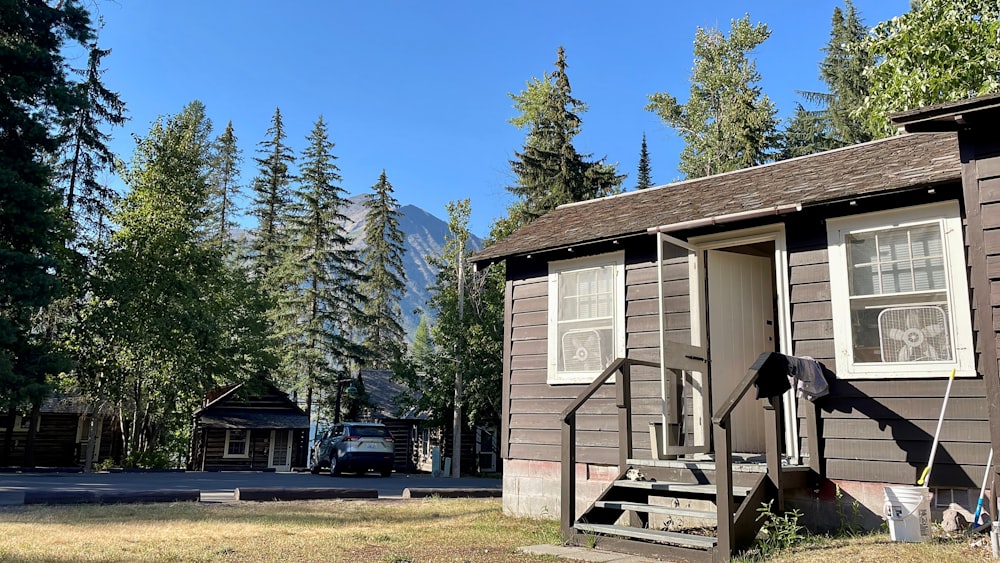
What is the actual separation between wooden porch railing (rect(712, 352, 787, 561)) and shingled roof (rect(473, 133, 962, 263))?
7.04 ft

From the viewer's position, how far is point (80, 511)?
9.13 metres

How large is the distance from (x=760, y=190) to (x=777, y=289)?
1462 mm

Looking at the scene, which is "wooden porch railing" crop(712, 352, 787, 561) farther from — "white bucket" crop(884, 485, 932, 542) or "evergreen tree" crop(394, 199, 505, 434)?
"evergreen tree" crop(394, 199, 505, 434)

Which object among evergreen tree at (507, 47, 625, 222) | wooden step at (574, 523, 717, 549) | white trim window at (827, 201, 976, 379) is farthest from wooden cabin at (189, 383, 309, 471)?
white trim window at (827, 201, 976, 379)

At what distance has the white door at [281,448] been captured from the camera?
3125cm

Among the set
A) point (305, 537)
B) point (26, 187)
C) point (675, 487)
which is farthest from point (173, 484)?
point (675, 487)

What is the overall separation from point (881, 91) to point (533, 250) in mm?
10655

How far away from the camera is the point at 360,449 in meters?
21.3

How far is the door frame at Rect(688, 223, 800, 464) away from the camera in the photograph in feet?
24.1

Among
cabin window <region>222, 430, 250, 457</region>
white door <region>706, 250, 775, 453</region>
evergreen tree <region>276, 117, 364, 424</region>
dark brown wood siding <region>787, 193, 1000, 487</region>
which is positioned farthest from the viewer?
evergreen tree <region>276, 117, 364, 424</region>

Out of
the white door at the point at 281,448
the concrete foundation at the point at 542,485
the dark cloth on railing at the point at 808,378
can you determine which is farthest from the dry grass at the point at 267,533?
the white door at the point at 281,448

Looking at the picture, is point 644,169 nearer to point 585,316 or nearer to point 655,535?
point 585,316

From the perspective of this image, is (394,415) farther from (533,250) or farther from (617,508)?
(617,508)

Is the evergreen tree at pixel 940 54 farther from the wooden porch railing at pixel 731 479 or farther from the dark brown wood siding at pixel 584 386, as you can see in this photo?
the wooden porch railing at pixel 731 479
